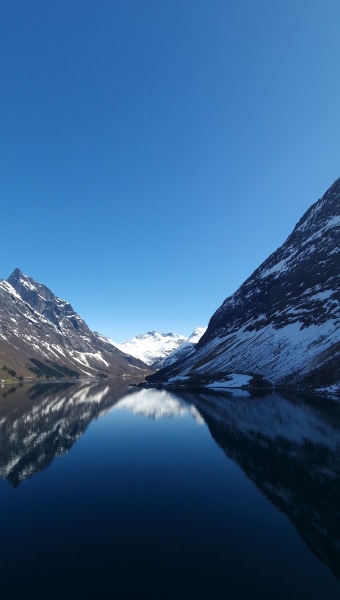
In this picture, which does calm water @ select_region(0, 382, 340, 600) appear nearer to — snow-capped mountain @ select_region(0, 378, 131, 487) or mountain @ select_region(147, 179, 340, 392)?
snow-capped mountain @ select_region(0, 378, 131, 487)

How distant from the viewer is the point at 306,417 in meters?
73.0

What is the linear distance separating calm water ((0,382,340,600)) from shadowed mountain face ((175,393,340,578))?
20cm

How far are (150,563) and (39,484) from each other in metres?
24.1

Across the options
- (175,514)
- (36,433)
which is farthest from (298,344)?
(175,514)

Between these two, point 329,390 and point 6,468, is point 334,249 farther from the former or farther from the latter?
point 6,468

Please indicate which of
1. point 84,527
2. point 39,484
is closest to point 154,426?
point 39,484

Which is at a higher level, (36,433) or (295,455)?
(36,433)

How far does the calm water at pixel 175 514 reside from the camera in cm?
2216

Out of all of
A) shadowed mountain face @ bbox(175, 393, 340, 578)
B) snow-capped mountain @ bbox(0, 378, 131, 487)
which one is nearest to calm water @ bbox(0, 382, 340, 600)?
shadowed mountain face @ bbox(175, 393, 340, 578)

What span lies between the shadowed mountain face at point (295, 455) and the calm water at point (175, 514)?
0.20 meters

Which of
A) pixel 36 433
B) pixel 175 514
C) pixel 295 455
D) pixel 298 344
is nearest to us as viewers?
pixel 175 514

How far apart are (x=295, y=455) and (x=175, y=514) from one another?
2460cm

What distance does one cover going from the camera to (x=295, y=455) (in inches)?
1932

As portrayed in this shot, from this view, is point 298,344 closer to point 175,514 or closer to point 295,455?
point 295,455
